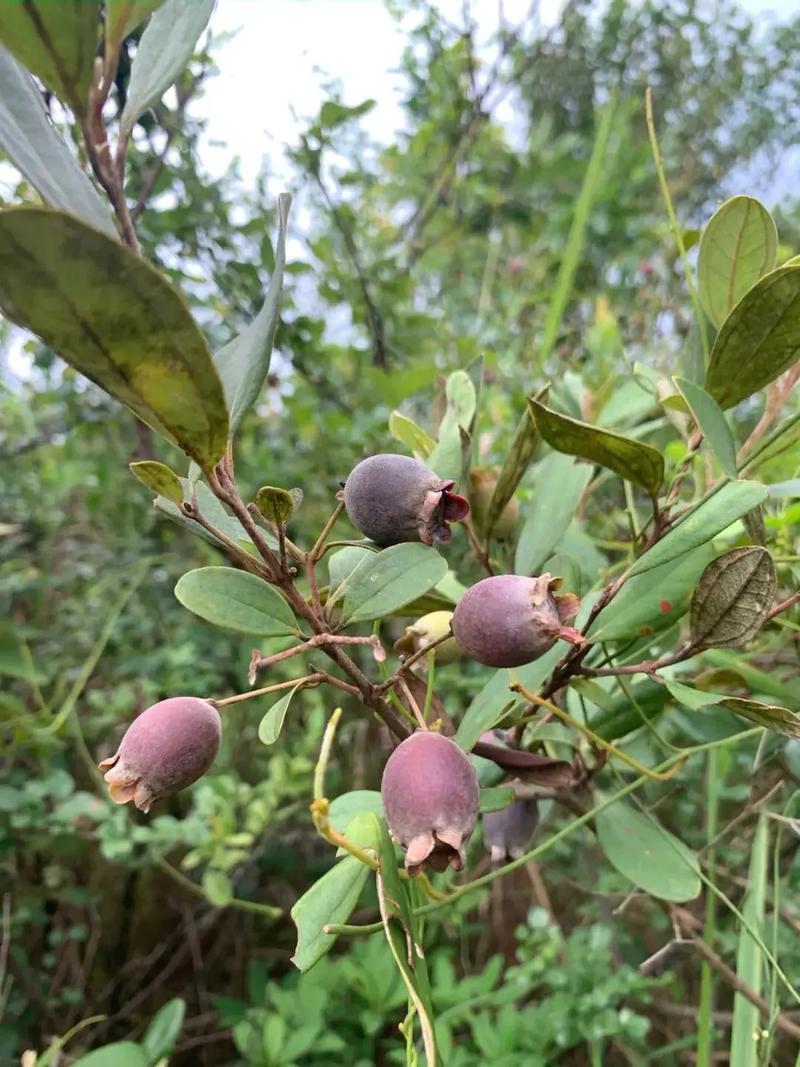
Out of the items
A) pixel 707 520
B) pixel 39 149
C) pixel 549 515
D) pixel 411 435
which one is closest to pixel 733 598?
pixel 707 520

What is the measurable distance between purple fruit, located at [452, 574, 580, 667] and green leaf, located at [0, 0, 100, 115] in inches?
10.0

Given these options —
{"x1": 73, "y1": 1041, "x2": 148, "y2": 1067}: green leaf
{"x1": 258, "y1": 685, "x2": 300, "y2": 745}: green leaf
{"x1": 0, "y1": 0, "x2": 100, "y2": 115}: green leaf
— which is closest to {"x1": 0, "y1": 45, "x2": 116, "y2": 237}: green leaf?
{"x1": 0, "y1": 0, "x2": 100, "y2": 115}: green leaf

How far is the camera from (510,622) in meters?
0.32

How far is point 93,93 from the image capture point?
12.6 inches

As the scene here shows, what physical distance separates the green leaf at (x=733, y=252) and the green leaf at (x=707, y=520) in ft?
0.40

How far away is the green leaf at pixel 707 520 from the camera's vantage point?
35 cm

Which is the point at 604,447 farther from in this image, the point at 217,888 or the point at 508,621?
the point at 217,888

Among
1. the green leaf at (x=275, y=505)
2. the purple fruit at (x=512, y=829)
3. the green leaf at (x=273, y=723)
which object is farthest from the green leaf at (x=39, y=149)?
the purple fruit at (x=512, y=829)

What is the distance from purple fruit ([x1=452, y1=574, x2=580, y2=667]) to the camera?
322 millimetres

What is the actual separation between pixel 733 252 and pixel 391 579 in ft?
0.90

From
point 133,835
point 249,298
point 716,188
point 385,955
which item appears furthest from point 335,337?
point 716,188

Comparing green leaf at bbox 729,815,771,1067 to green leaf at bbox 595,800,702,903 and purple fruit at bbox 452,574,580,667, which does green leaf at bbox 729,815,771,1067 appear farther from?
purple fruit at bbox 452,574,580,667

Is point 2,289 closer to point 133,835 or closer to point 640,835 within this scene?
point 640,835

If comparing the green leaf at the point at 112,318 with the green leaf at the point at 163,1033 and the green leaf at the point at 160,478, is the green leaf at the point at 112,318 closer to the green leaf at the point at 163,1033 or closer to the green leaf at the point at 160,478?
the green leaf at the point at 160,478
